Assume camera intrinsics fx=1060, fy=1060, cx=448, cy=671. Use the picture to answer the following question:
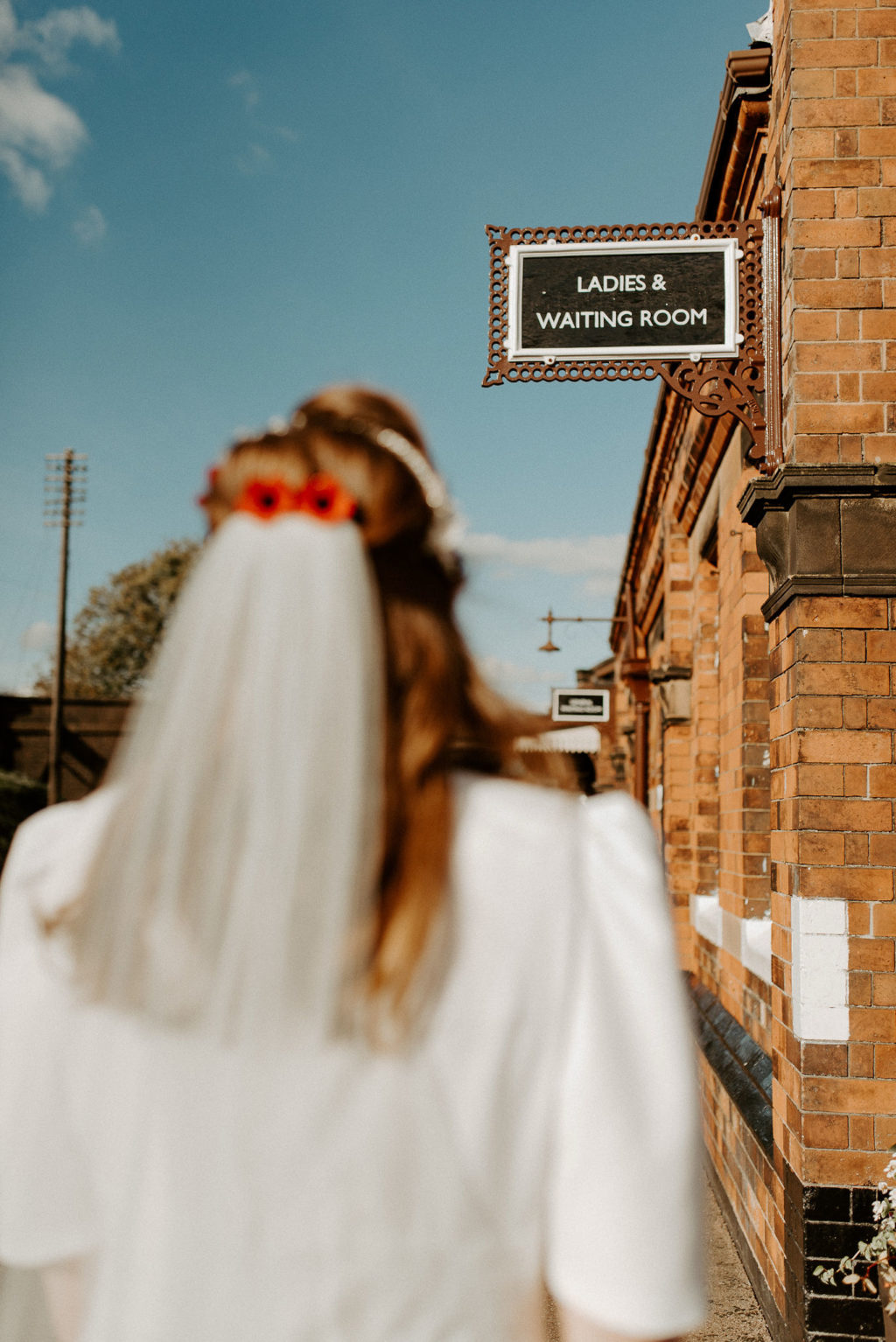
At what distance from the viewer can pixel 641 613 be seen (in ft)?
50.1

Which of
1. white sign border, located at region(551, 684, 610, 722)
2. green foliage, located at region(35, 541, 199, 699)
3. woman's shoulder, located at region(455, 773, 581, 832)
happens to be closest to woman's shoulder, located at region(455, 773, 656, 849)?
woman's shoulder, located at region(455, 773, 581, 832)

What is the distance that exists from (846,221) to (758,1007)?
386 cm

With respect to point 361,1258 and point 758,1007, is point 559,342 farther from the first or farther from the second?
point 361,1258

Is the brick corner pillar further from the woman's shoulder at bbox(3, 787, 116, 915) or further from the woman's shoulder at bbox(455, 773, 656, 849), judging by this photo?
the woman's shoulder at bbox(3, 787, 116, 915)

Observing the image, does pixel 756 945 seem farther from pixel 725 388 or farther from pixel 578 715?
pixel 578 715

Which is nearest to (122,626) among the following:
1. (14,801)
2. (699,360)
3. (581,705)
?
(14,801)

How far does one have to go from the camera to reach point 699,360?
173 inches

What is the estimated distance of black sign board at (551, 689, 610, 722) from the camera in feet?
36.9

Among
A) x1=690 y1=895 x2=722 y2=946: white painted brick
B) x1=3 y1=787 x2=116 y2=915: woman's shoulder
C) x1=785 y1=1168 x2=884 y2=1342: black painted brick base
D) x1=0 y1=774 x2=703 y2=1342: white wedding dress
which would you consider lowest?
x1=785 y1=1168 x2=884 y2=1342: black painted brick base

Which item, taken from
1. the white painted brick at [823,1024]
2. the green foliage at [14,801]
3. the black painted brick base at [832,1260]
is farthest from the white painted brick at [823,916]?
the green foliage at [14,801]

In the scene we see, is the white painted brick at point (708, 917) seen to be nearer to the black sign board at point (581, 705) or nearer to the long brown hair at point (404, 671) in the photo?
the black sign board at point (581, 705)

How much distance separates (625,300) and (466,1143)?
402 cm

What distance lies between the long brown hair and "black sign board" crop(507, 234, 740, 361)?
346cm

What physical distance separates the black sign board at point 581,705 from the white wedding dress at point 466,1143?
33.3 ft
